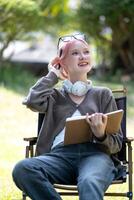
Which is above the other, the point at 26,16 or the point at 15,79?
the point at 26,16

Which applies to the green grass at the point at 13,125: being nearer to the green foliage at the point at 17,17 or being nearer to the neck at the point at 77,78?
the green foliage at the point at 17,17

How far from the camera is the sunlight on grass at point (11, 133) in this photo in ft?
17.8

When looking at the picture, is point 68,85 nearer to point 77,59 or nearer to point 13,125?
point 77,59

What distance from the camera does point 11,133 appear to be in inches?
327

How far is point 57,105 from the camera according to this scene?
4.33 meters

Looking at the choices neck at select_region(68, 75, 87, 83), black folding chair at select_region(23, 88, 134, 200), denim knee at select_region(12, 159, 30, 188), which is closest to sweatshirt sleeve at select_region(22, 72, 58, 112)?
neck at select_region(68, 75, 87, 83)

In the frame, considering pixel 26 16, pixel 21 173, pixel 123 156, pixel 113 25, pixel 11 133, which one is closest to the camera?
pixel 21 173

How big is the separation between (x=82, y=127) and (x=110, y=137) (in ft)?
0.72

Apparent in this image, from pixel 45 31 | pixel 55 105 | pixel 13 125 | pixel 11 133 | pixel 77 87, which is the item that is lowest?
pixel 11 133

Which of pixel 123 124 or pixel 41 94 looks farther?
pixel 123 124

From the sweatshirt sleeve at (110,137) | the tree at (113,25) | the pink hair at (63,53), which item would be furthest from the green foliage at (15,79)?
the sweatshirt sleeve at (110,137)

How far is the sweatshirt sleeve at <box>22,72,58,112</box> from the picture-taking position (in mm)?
4250

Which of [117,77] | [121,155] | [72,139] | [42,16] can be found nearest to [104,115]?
[72,139]

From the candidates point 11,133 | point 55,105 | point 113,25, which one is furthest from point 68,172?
point 113,25
